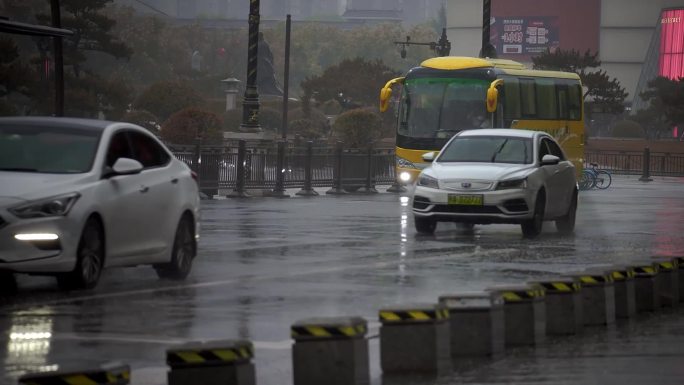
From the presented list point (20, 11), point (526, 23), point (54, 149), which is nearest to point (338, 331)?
point (54, 149)

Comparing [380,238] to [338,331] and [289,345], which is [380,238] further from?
[338,331]

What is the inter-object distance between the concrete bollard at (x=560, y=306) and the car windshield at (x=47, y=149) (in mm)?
4711

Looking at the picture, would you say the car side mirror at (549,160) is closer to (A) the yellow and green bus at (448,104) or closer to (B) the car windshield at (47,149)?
(B) the car windshield at (47,149)

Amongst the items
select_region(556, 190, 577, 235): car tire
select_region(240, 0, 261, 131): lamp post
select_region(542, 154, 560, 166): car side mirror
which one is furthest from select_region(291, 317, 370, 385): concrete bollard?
select_region(240, 0, 261, 131): lamp post

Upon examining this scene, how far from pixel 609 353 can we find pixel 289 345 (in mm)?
2173

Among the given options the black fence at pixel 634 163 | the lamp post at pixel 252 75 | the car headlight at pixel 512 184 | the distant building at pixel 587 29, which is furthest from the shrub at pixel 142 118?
the distant building at pixel 587 29

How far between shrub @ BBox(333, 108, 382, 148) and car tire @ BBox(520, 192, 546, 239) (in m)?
26.4

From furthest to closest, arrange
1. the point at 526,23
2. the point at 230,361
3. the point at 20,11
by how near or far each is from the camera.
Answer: the point at 526,23 < the point at 20,11 < the point at 230,361

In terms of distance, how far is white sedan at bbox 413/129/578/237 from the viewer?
23.7 m

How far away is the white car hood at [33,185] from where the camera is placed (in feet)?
45.7

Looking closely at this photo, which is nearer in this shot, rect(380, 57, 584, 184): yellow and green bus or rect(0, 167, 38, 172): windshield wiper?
rect(0, 167, 38, 172): windshield wiper

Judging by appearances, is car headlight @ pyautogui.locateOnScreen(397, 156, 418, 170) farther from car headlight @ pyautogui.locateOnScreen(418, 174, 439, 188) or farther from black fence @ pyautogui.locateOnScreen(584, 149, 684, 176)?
black fence @ pyautogui.locateOnScreen(584, 149, 684, 176)

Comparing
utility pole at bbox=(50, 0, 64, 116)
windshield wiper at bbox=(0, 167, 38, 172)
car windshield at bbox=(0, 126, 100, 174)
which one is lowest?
windshield wiper at bbox=(0, 167, 38, 172)

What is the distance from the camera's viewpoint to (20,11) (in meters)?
69.1
